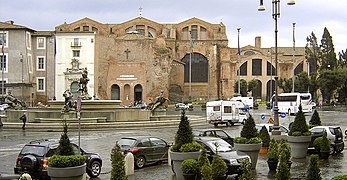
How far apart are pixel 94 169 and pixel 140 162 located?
2.27 m

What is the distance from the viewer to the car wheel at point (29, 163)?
14.1 metres

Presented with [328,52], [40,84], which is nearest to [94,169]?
[40,84]

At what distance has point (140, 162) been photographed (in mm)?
17266

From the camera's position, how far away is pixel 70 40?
230ft

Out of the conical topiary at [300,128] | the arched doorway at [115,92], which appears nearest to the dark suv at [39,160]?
the conical topiary at [300,128]

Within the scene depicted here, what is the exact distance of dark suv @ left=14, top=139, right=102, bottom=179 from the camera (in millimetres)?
14117

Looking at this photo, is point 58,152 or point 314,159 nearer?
point 314,159

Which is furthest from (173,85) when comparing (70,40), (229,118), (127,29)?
(229,118)

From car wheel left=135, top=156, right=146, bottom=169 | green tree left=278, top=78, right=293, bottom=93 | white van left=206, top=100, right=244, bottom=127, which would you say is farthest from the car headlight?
green tree left=278, top=78, right=293, bottom=93

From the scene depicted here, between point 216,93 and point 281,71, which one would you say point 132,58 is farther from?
point 281,71

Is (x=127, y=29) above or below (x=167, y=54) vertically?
above

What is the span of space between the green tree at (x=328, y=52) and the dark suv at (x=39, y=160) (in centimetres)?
8247

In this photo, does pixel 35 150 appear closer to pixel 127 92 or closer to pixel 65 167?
pixel 65 167

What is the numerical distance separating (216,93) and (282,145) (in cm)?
7116
